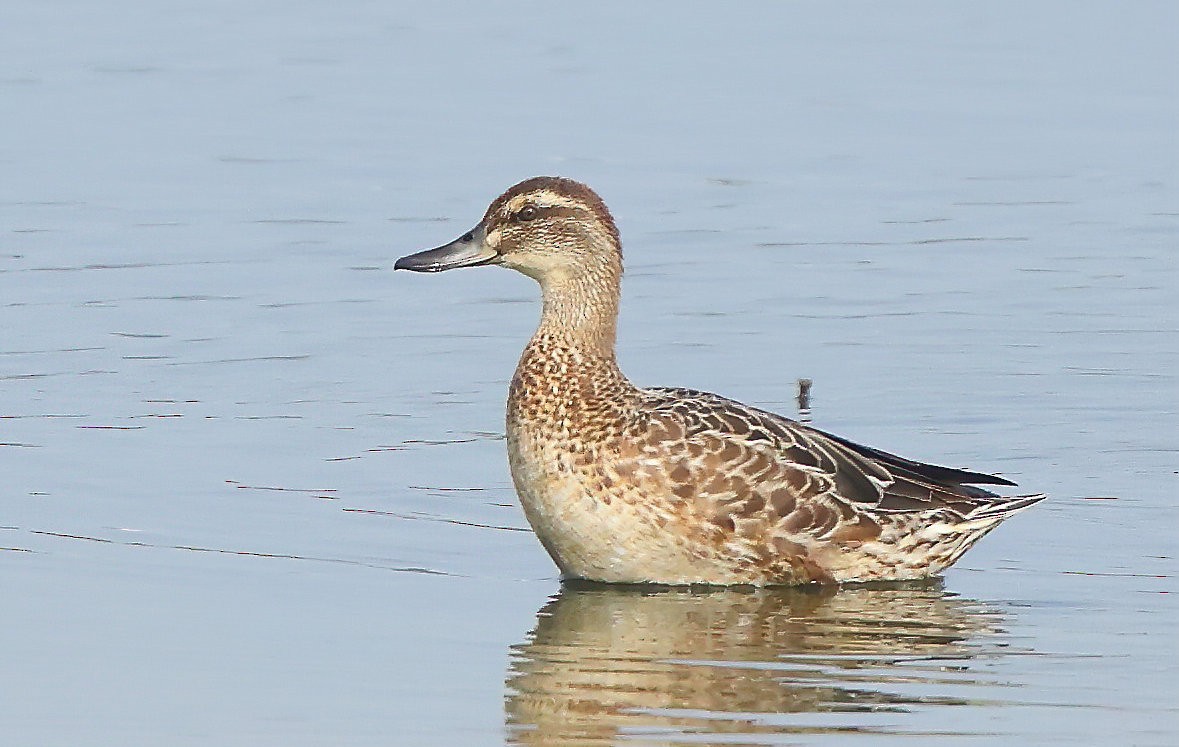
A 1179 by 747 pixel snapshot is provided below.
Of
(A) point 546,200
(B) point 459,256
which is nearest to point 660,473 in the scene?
(A) point 546,200

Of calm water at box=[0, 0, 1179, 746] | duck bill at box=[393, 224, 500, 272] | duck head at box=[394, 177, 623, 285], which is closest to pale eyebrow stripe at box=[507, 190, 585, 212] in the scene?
duck head at box=[394, 177, 623, 285]

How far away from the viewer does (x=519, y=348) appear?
14523 mm

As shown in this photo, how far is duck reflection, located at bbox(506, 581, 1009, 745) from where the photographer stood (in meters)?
8.66

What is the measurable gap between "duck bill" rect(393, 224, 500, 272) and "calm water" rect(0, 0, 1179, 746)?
44.1 inches

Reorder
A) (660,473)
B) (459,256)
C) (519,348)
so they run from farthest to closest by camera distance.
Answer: (519,348)
(459,256)
(660,473)

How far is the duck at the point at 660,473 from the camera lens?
10516mm

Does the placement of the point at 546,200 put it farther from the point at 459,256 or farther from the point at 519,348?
the point at 519,348

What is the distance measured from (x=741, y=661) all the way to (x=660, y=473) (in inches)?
47.6

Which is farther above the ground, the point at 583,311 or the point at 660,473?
the point at 583,311

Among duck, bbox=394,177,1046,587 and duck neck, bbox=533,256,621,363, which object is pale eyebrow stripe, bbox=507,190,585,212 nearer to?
duck, bbox=394,177,1046,587

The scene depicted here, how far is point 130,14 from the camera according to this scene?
21875mm

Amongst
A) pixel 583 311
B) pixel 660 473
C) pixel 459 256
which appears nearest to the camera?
pixel 660 473

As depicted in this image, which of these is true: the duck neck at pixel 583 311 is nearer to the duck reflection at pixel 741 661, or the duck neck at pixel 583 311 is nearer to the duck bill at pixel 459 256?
the duck bill at pixel 459 256

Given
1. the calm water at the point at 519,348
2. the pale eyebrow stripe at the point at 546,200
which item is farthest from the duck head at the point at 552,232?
the calm water at the point at 519,348
